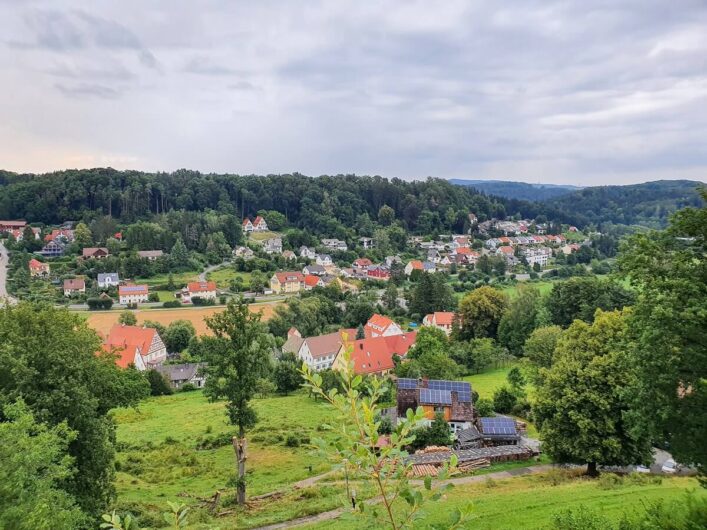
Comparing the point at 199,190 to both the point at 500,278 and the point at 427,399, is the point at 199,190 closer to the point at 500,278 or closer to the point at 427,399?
the point at 500,278

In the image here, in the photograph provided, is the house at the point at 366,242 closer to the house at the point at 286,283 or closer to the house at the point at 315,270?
the house at the point at 315,270

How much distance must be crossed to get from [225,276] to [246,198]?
4944cm

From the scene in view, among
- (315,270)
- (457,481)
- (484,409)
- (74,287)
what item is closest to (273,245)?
(315,270)

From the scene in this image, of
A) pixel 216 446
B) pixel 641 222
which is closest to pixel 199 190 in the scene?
pixel 216 446

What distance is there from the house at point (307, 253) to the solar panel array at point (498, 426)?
73866 mm

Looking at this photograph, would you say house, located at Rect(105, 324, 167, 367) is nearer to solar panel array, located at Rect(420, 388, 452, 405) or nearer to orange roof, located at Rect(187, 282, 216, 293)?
orange roof, located at Rect(187, 282, 216, 293)

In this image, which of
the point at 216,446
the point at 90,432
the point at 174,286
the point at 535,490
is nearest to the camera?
the point at 90,432

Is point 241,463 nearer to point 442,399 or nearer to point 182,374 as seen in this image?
point 442,399

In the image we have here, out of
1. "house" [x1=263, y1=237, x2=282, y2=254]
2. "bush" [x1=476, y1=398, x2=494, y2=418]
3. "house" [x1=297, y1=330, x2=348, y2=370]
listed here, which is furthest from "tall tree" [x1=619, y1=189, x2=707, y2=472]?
"house" [x1=263, y1=237, x2=282, y2=254]

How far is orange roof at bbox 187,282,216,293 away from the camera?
235ft

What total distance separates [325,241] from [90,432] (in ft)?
314

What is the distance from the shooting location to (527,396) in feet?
106

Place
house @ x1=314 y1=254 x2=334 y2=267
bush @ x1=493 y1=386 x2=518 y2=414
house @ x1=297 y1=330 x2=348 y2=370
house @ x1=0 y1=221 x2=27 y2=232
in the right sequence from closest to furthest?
bush @ x1=493 y1=386 x2=518 y2=414 → house @ x1=297 y1=330 x2=348 y2=370 → house @ x1=314 y1=254 x2=334 y2=267 → house @ x1=0 y1=221 x2=27 y2=232

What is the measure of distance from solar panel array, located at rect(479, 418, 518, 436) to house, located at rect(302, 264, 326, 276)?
202 ft
